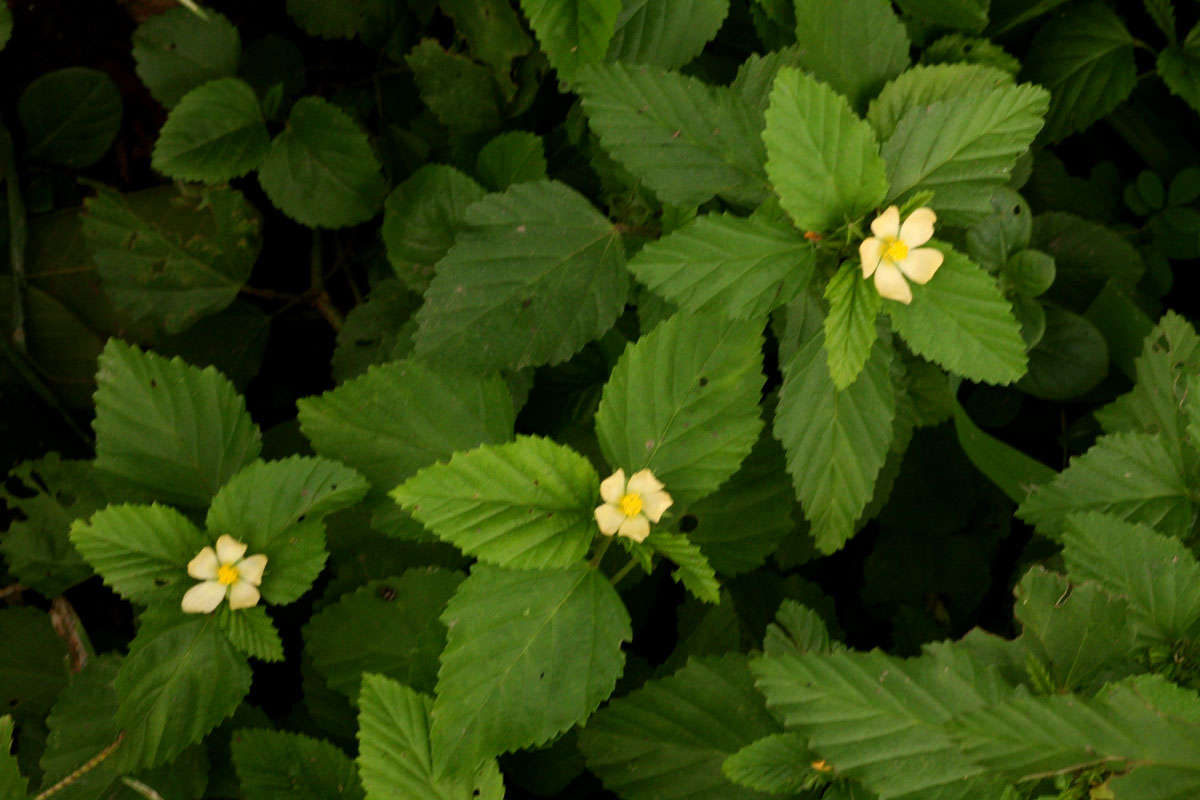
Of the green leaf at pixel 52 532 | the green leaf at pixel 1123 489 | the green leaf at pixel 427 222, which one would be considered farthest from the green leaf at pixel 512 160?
the green leaf at pixel 1123 489

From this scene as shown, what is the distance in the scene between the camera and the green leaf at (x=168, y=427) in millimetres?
1616

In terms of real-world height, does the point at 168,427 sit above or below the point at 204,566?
above

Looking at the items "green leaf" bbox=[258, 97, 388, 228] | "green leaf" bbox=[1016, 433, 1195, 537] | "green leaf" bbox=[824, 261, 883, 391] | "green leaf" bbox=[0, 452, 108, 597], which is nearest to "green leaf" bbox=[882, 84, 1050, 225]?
"green leaf" bbox=[824, 261, 883, 391]

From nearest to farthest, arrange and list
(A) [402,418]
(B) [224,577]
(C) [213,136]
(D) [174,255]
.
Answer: (B) [224,577] → (A) [402,418] → (C) [213,136] → (D) [174,255]

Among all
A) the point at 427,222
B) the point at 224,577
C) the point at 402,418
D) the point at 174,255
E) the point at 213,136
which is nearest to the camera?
the point at 224,577

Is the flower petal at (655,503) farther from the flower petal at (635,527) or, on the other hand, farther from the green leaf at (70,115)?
the green leaf at (70,115)

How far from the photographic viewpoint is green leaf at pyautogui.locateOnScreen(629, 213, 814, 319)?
136cm

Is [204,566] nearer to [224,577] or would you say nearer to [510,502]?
[224,577]

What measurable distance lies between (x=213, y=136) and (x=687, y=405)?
1.28 m

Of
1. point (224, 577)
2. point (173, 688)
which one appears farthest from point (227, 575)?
point (173, 688)

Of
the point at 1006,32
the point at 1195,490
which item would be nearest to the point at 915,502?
the point at 1195,490

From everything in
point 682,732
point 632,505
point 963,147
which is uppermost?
point 963,147

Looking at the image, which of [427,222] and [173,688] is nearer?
[173,688]

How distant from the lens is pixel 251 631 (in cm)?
157
